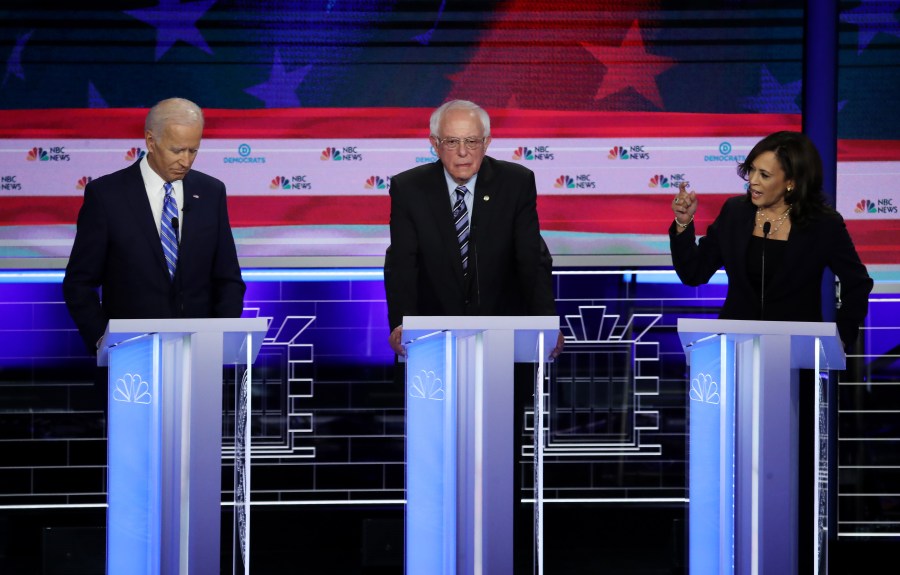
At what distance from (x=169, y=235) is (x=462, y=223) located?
3.00ft

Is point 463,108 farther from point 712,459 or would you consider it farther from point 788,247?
point 712,459

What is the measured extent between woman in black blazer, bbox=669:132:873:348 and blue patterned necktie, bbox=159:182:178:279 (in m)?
1.58

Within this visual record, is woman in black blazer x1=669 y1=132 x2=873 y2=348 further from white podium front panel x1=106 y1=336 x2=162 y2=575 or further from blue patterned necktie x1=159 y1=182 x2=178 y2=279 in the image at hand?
white podium front panel x1=106 y1=336 x2=162 y2=575

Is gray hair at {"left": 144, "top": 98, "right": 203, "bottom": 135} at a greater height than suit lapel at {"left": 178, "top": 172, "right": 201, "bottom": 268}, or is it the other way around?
gray hair at {"left": 144, "top": 98, "right": 203, "bottom": 135}

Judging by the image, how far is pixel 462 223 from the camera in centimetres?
382

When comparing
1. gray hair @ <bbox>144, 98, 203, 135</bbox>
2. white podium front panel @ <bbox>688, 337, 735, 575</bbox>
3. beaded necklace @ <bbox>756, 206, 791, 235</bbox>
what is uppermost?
gray hair @ <bbox>144, 98, 203, 135</bbox>

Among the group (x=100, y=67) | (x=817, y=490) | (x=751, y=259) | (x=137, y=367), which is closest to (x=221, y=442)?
(x=137, y=367)

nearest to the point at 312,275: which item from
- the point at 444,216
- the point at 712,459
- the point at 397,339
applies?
the point at 444,216

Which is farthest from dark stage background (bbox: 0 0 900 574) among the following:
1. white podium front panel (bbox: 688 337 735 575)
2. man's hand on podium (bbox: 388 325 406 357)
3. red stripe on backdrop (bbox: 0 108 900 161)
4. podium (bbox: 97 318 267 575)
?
podium (bbox: 97 318 267 575)

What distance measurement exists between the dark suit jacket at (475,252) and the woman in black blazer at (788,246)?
52cm

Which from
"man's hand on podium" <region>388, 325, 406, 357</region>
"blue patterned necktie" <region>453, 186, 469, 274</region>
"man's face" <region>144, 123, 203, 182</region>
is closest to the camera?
"man's hand on podium" <region>388, 325, 406, 357</region>

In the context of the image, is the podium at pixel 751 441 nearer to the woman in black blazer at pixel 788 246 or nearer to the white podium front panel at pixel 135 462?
the woman in black blazer at pixel 788 246

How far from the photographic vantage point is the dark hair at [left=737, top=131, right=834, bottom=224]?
12.2ft

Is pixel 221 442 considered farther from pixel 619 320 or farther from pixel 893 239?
pixel 893 239
